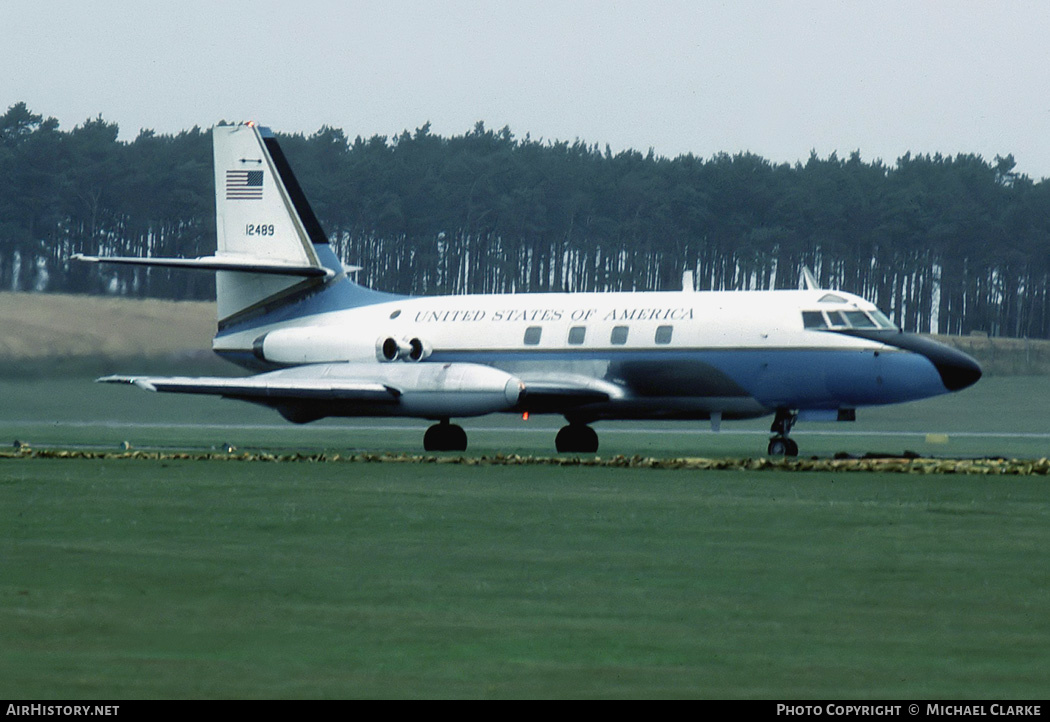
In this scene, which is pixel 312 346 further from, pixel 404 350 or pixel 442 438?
pixel 442 438

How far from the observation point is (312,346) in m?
36.4

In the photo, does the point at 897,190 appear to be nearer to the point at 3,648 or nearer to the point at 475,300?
the point at 475,300

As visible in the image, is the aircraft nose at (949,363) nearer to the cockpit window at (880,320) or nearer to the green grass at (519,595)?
the cockpit window at (880,320)

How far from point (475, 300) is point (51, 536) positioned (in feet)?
70.7

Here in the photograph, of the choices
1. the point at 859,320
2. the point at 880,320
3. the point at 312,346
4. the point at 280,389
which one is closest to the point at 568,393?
the point at 280,389

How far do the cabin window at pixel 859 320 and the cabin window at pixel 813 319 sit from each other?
447 mm

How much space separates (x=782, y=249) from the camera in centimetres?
12125

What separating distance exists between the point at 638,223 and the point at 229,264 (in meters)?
92.3

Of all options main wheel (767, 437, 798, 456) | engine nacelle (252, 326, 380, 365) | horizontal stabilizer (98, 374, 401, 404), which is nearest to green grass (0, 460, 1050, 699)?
main wheel (767, 437, 798, 456)

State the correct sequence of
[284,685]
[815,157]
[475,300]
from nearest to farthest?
[284,685] → [475,300] → [815,157]

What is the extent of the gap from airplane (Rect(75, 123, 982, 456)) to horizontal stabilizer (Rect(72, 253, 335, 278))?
6 centimetres

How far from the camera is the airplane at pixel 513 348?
31062 mm

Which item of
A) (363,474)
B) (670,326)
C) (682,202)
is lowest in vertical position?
(363,474)

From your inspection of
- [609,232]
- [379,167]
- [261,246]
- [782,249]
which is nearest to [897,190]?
[782,249]
